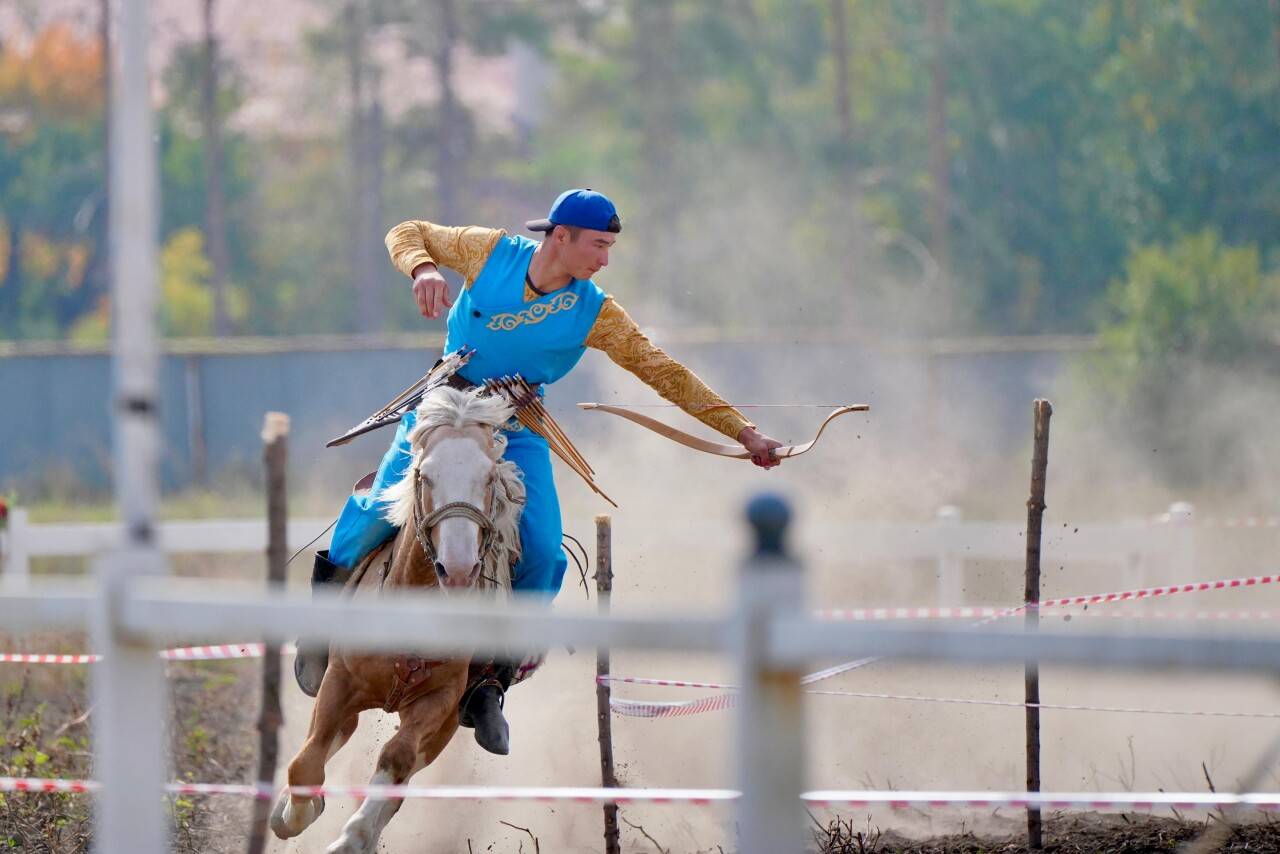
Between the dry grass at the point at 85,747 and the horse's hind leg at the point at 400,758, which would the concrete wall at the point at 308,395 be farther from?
the horse's hind leg at the point at 400,758

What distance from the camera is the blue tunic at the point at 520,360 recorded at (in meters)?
6.02

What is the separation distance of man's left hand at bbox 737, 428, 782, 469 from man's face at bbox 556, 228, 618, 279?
79cm

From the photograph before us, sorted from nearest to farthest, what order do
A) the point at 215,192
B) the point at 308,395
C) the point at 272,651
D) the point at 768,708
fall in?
the point at 768,708
the point at 272,651
the point at 308,395
the point at 215,192

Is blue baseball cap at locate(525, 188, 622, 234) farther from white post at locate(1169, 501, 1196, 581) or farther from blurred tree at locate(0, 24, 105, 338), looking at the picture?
blurred tree at locate(0, 24, 105, 338)

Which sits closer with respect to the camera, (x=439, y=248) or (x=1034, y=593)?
(x=439, y=248)

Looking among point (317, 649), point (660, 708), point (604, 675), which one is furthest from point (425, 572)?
point (660, 708)

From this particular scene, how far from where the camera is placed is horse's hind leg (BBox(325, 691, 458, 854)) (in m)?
5.39

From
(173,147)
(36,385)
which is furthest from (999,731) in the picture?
(173,147)

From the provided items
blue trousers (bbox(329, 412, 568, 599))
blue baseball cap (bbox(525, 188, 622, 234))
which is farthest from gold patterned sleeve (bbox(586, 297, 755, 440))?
blue trousers (bbox(329, 412, 568, 599))

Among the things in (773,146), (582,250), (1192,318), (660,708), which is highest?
(773,146)

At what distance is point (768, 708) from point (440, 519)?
2566 mm

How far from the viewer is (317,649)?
239 inches

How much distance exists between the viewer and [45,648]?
10.8 m

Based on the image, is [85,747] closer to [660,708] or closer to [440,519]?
[660,708]
